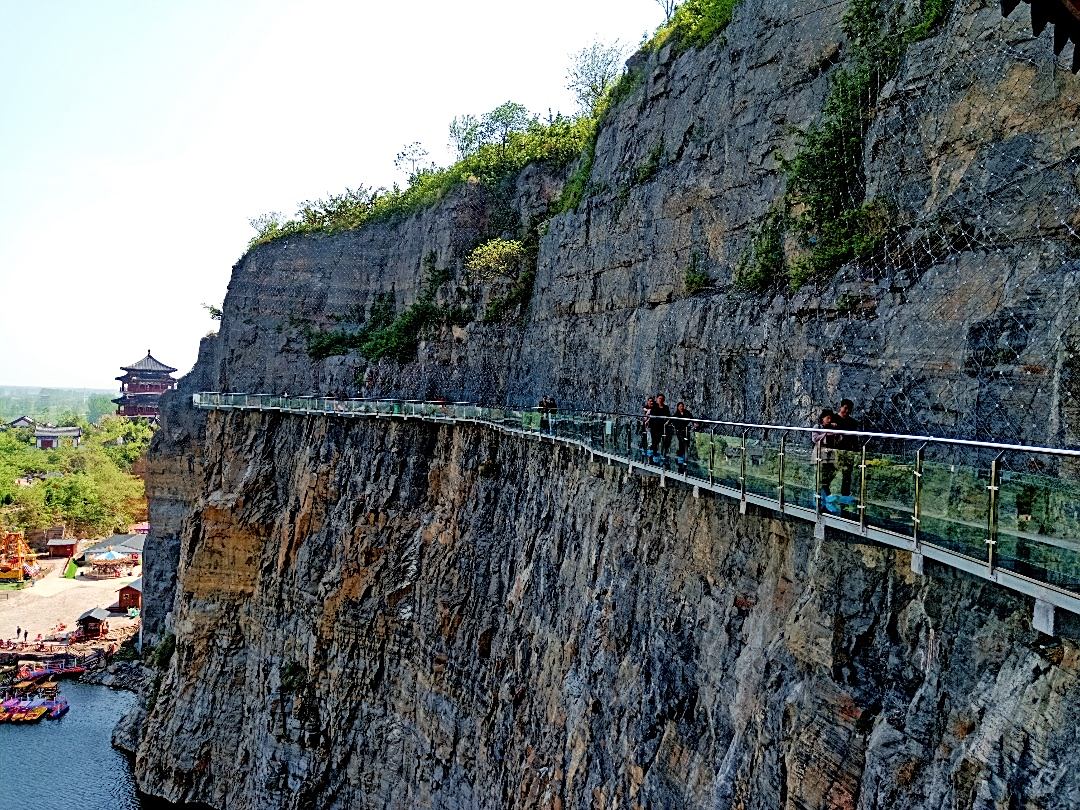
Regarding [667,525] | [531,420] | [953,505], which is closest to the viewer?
[953,505]

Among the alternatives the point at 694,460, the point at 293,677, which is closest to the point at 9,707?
the point at 293,677

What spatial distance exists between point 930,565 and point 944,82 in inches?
241

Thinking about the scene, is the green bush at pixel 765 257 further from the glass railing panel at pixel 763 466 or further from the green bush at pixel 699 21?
the green bush at pixel 699 21

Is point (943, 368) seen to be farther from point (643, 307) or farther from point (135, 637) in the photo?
point (135, 637)

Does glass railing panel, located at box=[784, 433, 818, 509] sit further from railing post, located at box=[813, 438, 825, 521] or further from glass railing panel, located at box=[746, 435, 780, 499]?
glass railing panel, located at box=[746, 435, 780, 499]

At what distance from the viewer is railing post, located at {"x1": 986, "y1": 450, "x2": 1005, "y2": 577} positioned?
18.7 feet

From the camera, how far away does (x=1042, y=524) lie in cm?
533

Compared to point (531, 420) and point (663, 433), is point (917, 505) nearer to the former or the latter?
point (663, 433)

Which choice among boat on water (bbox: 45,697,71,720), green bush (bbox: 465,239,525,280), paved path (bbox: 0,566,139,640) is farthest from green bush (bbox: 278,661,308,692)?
paved path (bbox: 0,566,139,640)

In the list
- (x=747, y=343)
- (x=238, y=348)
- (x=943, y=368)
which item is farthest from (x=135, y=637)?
(x=943, y=368)

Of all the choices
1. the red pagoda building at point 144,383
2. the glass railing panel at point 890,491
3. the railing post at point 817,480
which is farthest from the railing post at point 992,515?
the red pagoda building at point 144,383

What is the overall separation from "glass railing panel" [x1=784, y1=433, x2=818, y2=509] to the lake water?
2837 centimetres

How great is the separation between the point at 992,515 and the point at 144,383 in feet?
291

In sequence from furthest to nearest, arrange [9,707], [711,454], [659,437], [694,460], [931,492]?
[9,707] < [659,437] < [694,460] < [711,454] < [931,492]
